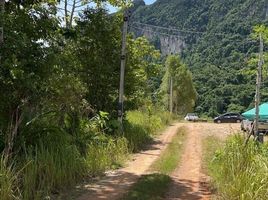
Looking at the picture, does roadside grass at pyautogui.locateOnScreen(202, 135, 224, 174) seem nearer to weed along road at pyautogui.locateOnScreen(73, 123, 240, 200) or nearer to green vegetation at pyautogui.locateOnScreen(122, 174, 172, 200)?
weed along road at pyautogui.locateOnScreen(73, 123, 240, 200)

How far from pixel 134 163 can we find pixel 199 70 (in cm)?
6898

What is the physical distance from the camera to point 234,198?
25.5ft

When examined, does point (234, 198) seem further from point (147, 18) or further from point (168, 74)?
point (147, 18)

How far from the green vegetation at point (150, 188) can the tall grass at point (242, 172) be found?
1134mm

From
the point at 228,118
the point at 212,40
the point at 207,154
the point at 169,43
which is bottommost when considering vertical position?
the point at 207,154

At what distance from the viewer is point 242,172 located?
27.2ft

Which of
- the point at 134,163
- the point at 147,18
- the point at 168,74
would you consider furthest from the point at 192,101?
the point at 147,18

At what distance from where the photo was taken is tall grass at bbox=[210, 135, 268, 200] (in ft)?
24.3

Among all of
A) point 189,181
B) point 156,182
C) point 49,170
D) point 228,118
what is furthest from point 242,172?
point 228,118

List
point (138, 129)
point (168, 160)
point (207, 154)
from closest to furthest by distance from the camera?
point (168, 160)
point (207, 154)
point (138, 129)

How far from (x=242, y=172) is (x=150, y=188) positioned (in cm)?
233

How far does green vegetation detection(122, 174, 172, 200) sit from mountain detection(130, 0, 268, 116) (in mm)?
20672

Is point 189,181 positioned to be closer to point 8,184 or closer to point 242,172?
point 242,172

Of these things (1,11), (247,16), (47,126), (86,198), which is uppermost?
(247,16)
